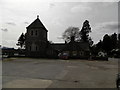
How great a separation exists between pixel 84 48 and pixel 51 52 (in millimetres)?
12352

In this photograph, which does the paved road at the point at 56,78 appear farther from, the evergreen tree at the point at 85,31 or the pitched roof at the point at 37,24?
the evergreen tree at the point at 85,31

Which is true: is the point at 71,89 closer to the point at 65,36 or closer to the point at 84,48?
the point at 84,48

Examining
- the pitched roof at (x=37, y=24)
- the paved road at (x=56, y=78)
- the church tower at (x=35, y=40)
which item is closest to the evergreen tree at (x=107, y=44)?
the church tower at (x=35, y=40)

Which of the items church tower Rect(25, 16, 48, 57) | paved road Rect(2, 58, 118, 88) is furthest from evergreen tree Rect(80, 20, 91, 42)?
paved road Rect(2, 58, 118, 88)

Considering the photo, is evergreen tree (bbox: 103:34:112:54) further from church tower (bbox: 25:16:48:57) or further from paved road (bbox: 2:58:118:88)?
paved road (bbox: 2:58:118:88)

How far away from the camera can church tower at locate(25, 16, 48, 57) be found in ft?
177

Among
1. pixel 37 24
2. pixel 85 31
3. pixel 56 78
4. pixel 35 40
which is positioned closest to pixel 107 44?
pixel 85 31

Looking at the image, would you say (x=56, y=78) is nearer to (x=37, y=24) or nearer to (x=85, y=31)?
(x=37, y=24)

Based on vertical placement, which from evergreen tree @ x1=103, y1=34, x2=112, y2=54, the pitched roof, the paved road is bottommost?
the paved road

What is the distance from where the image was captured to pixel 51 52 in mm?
60719

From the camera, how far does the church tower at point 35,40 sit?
177ft

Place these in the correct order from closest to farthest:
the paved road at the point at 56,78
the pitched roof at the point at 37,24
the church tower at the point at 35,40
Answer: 1. the paved road at the point at 56,78
2. the church tower at the point at 35,40
3. the pitched roof at the point at 37,24

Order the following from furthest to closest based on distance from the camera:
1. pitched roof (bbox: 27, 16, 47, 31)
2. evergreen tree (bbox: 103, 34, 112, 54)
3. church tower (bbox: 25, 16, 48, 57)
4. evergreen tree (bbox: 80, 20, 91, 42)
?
evergreen tree (bbox: 103, 34, 112, 54)
evergreen tree (bbox: 80, 20, 91, 42)
pitched roof (bbox: 27, 16, 47, 31)
church tower (bbox: 25, 16, 48, 57)

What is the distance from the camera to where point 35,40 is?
5422 cm
